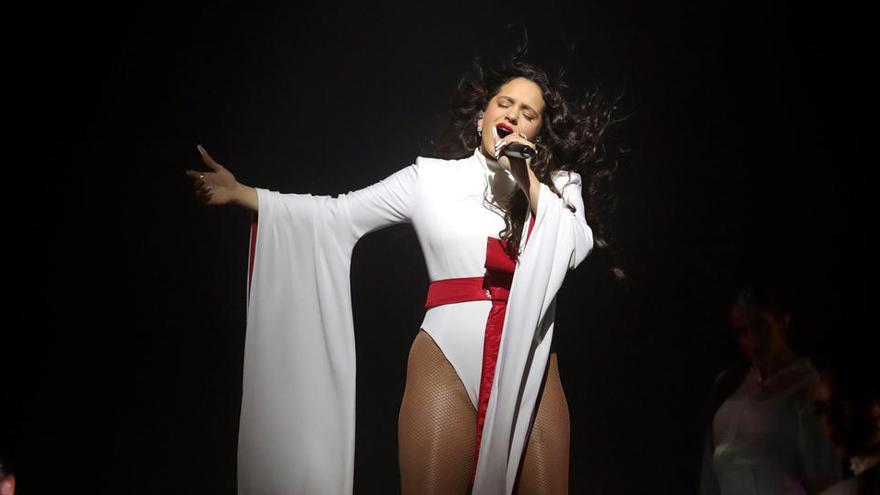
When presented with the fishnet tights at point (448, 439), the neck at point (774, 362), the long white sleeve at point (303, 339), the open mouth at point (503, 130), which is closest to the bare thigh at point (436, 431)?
the fishnet tights at point (448, 439)

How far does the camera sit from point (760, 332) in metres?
2.95

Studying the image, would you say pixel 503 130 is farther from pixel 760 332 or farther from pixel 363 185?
pixel 760 332

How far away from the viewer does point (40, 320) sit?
9.89ft

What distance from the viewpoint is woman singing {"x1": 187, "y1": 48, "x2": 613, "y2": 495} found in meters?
2.35

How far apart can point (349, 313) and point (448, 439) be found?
48 cm

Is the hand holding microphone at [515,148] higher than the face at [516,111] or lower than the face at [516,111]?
lower

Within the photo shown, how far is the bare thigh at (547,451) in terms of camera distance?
2.34m

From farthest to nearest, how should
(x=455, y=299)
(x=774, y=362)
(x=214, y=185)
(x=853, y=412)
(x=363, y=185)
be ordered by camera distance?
1. (x=363, y=185)
2. (x=774, y=362)
3. (x=214, y=185)
4. (x=455, y=299)
5. (x=853, y=412)

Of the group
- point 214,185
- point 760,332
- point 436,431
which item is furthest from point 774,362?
point 214,185

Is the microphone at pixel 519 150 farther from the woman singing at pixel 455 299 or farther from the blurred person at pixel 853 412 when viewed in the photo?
the blurred person at pixel 853 412

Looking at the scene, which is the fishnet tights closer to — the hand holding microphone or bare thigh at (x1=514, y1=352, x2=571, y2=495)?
bare thigh at (x1=514, y1=352, x2=571, y2=495)

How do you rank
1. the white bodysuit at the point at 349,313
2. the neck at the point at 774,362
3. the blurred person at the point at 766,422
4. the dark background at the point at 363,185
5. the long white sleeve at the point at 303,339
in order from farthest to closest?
the dark background at the point at 363,185 → the neck at the point at 774,362 → the blurred person at the point at 766,422 → the long white sleeve at the point at 303,339 → the white bodysuit at the point at 349,313

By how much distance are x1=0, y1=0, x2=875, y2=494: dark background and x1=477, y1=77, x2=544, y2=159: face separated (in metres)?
0.47

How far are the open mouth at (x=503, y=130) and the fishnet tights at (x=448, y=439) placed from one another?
0.55 m
